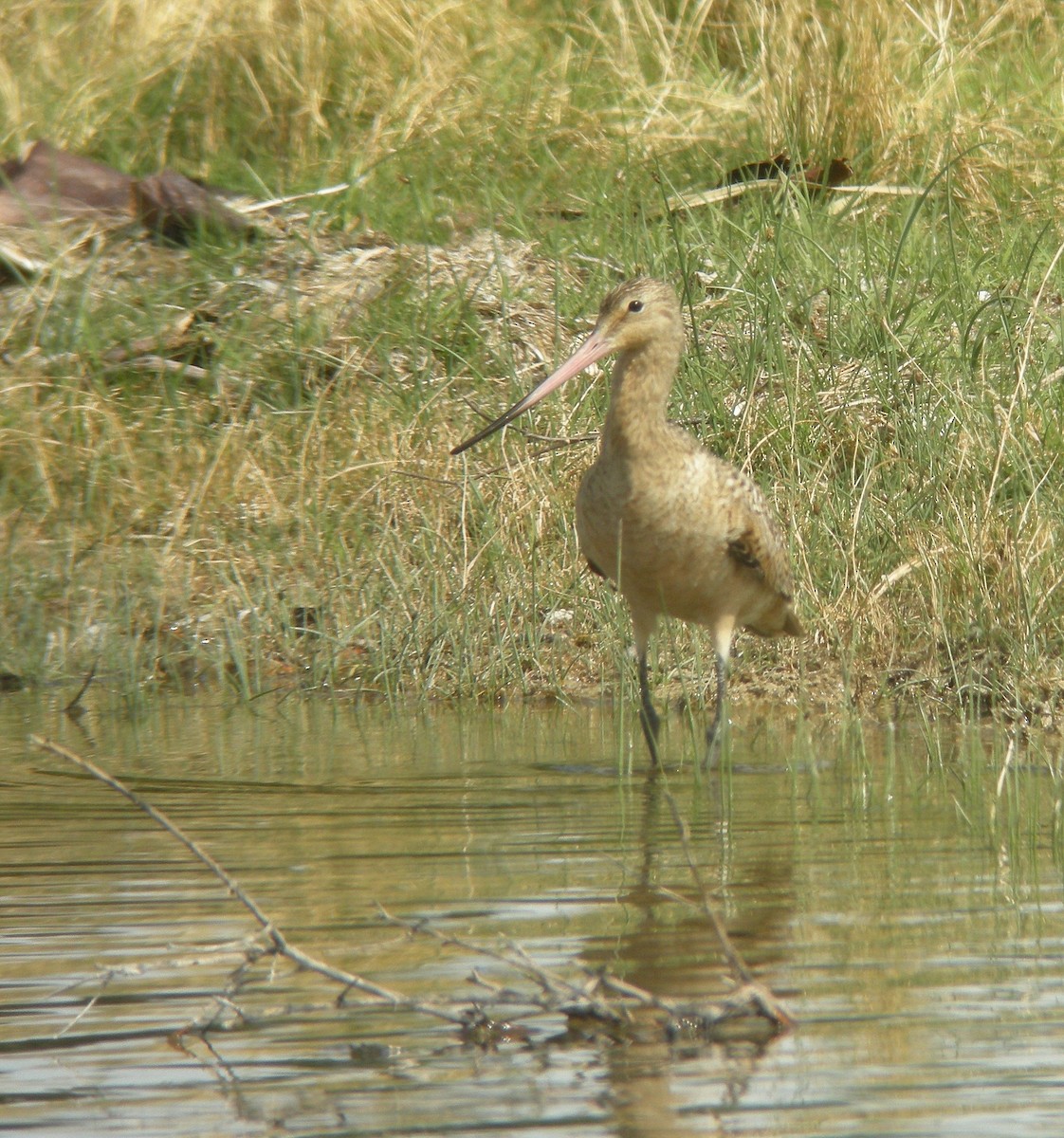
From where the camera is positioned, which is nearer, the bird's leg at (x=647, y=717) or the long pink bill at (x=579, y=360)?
the bird's leg at (x=647, y=717)

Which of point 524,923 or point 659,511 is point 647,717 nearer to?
point 659,511

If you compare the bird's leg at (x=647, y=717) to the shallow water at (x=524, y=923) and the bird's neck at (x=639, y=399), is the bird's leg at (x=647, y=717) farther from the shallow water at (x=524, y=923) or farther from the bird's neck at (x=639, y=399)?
the bird's neck at (x=639, y=399)


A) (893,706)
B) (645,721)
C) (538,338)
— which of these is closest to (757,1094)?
(645,721)

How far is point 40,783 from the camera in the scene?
5734mm

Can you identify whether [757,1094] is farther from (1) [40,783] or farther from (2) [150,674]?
(2) [150,674]

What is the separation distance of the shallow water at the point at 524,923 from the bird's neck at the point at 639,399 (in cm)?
93

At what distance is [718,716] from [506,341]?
9.55 feet

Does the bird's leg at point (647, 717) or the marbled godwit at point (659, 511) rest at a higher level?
the marbled godwit at point (659, 511)

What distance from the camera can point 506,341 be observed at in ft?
29.0

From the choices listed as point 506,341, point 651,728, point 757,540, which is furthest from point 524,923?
point 506,341

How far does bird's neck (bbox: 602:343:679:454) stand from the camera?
6340mm

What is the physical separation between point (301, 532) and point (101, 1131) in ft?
17.1

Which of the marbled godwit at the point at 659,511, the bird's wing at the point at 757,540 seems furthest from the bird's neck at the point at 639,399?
the bird's wing at the point at 757,540

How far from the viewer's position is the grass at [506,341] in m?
7.33
